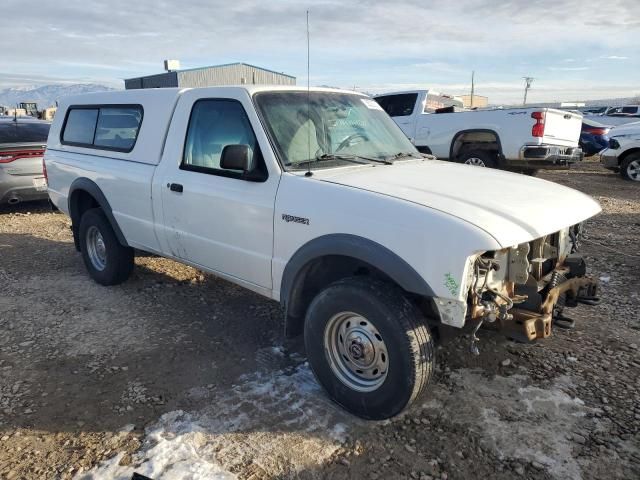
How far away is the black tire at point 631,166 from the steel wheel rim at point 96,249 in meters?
11.9

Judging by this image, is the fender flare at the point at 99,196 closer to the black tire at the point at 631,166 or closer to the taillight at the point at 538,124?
the taillight at the point at 538,124

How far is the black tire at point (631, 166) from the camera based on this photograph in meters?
12.1

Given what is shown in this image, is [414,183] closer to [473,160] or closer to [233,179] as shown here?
[233,179]

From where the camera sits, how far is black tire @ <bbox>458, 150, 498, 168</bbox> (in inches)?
394

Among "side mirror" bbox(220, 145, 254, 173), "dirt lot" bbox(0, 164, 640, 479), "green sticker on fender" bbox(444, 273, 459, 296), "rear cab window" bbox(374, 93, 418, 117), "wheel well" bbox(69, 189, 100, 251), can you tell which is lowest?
"dirt lot" bbox(0, 164, 640, 479)

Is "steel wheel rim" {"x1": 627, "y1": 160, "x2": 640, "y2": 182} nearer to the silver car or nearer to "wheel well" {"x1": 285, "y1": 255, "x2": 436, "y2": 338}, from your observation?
"wheel well" {"x1": 285, "y1": 255, "x2": 436, "y2": 338}

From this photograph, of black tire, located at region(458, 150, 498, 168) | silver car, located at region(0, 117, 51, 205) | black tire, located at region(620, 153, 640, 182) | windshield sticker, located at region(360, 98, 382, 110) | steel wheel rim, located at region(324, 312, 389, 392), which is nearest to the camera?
steel wheel rim, located at region(324, 312, 389, 392)

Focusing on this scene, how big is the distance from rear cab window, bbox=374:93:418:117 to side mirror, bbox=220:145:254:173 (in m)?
8.71

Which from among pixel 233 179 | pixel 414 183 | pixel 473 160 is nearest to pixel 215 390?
pixel 233 179

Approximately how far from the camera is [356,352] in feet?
9.84

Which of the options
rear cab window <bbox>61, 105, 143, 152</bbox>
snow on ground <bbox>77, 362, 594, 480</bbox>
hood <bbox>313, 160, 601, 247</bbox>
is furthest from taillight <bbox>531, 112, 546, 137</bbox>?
rear cab window <bbox>61, 105, 143, 152</bbox>

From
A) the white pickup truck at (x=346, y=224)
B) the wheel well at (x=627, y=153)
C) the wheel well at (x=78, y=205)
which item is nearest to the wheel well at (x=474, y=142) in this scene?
the wheel well at (x=627, y=153)

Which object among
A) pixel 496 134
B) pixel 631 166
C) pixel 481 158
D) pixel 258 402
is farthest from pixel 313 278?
pixel 631 166

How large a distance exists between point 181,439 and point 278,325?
164cm
